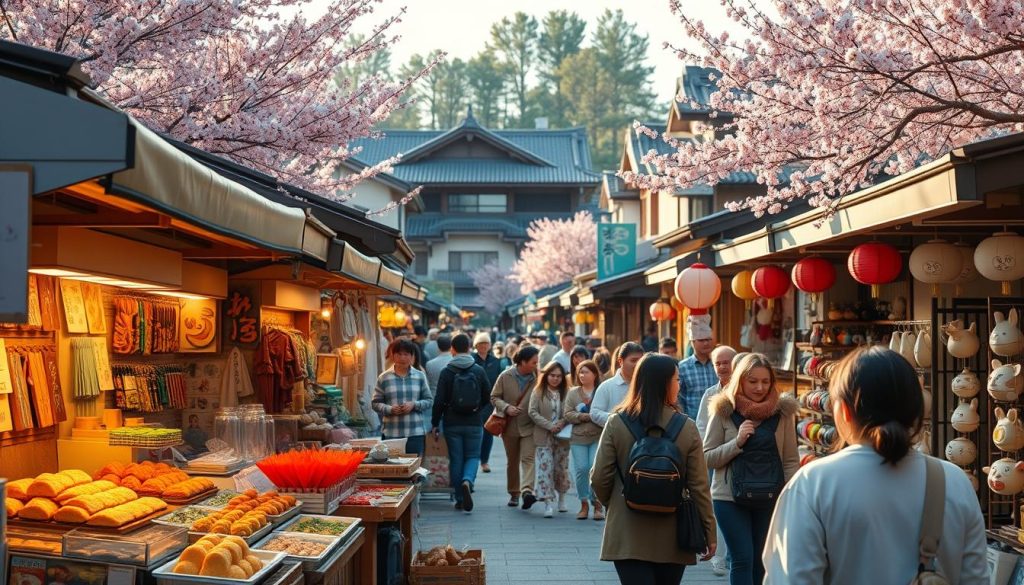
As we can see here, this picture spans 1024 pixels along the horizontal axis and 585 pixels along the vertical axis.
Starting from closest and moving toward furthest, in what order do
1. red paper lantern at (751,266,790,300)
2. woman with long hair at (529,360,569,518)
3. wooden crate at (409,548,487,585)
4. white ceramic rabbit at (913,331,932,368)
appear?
wooden crate at (409,548,487,585)
white ceramic rabbit at (913,331,932,368)
red paper lantern at (751,266,790,300)
woman with long hair at (529,360,569,518)

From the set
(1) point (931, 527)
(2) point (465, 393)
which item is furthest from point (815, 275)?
(1) point (931, 527)

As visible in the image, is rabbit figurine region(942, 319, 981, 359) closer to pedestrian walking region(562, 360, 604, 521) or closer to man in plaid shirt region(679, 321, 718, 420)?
man in plaid shirt region(679, 321, 718, 420)

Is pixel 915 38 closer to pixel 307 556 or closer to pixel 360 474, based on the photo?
pixel 360 474

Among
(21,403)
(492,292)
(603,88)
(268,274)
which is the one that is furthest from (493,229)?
(21,403)

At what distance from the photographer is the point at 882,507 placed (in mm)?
3408

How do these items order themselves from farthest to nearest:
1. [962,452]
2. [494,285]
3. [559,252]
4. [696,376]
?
[494,285]
[559,252]
[696,376]
[962,452]

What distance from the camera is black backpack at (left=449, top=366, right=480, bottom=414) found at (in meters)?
13.1

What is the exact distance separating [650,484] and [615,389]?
5661mm

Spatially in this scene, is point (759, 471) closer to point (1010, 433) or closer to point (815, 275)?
point (1010, 433)

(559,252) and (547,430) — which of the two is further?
(559,252)

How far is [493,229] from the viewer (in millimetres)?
61281

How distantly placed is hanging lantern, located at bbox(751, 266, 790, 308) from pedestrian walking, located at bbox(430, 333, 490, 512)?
3258 mm

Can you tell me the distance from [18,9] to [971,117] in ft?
26.9

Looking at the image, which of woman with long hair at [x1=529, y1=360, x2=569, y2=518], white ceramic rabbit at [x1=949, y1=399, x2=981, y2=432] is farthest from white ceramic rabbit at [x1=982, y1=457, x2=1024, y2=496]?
woman with long hair at [x1=529, y1=360, x2=569, y2=518]
